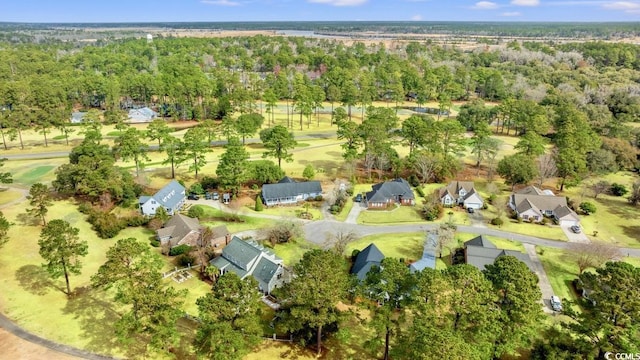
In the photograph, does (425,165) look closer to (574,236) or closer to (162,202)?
(574,236)

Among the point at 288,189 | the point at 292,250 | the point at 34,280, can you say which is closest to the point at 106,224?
the point at 34,280

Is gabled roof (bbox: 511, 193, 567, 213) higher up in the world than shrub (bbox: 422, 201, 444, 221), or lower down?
higher up

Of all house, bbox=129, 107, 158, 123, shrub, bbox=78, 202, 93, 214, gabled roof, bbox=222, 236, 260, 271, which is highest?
house, bbox=129, 107, 158, 123

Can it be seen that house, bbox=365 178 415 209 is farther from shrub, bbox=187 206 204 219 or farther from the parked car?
the parked car

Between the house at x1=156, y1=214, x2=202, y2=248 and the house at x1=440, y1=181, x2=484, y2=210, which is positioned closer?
the house at x1=156, y1=214, x2=202, y2=248

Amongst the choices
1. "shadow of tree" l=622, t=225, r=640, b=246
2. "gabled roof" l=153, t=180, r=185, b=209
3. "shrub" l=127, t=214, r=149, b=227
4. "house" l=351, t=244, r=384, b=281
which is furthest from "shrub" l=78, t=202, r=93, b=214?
"shadow of tree" l=622, t=225, r=640, b=246

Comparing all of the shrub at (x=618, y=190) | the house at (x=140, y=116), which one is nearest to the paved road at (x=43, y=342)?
the shrub at (x=618, y=190)

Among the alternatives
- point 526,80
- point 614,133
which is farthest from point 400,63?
point 614,133

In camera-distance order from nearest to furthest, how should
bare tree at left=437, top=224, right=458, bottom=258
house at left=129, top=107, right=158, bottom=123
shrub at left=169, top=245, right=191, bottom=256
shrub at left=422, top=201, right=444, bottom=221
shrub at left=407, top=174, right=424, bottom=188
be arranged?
1. shrub at left=169, top=245, right=191, bottom=256
2. bare tree at left=437, top=224, right=458, bottom=258
3. shrub at left=422, top=201, right=444, bottom=221
4. shrub at left=407, top=174, right=424, bottom=188
5. house at left=129, top=107, right=158, bottom=123
